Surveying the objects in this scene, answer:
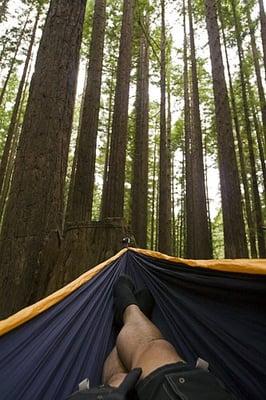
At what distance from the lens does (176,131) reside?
17.9 meters

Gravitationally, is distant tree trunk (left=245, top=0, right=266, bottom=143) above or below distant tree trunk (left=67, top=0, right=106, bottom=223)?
above

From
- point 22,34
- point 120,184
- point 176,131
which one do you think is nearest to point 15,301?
point 120,184

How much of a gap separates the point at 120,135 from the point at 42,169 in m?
4.57

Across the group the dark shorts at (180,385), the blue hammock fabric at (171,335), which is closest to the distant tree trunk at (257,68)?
the blue hammock fabric at (171,335)

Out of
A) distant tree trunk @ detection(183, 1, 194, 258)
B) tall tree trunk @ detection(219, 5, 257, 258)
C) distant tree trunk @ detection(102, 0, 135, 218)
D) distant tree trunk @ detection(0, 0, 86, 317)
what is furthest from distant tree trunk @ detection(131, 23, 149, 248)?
distant tree trunk @ detection(0, 0, 86, 317)

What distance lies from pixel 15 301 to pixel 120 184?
14.7ft

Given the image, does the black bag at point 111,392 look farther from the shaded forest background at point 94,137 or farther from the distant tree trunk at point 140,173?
the distant tree trunk at point 140,173

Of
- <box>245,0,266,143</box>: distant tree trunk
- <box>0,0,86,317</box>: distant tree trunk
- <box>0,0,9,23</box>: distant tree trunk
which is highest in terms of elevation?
<box>0,0,9,23</box>: distant tree trunk

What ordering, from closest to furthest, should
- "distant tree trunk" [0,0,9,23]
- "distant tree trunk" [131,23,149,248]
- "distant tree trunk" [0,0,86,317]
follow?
"distant tree trunk" [0,0,86,317], "distant tree trunk" [131,23,149,248], "distant tree trunk" [0,0,9,23]

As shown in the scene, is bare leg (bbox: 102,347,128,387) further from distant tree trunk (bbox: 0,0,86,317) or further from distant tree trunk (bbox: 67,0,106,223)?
distant tree trunk (bbox: 67,0,106,223)

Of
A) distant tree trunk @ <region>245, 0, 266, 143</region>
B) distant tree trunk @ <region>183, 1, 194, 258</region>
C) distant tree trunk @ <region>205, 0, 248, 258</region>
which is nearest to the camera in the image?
distant tree trunk @ <region>205, 0, 248, 258</region>

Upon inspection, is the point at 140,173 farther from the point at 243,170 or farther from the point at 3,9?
the point at 3,9

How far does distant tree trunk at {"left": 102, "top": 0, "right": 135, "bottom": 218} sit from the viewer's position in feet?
19.8

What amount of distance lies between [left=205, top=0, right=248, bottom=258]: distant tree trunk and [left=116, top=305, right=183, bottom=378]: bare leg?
387 centimetres
